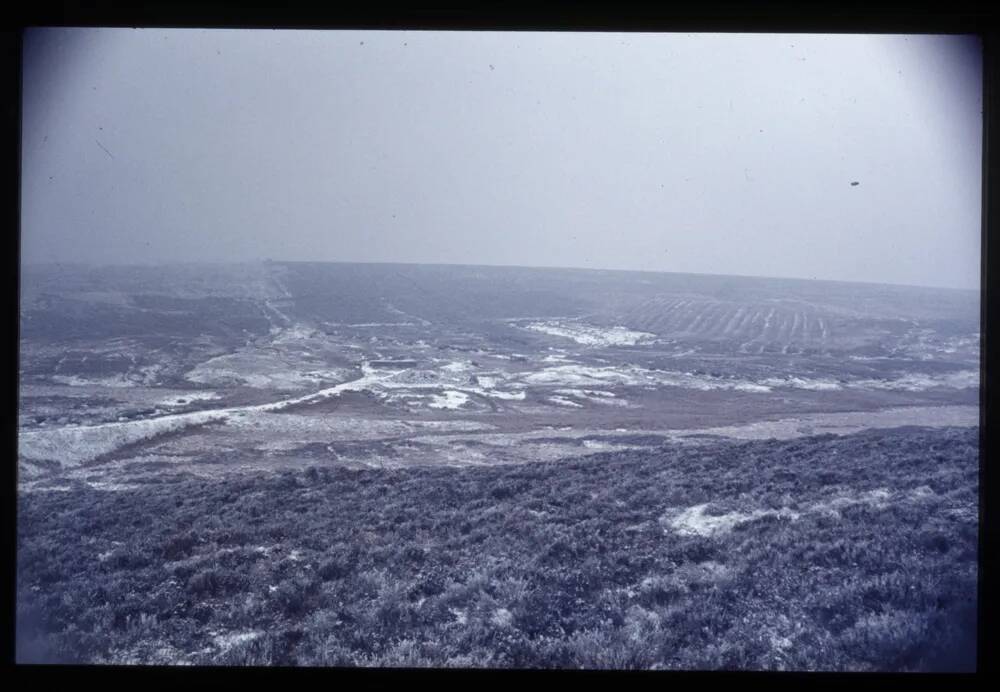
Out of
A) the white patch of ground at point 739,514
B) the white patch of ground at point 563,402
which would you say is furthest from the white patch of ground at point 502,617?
the white patch of ground at point 563,402

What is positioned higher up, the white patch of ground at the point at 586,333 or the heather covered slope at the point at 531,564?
the white patch of ground at the point at 586,333

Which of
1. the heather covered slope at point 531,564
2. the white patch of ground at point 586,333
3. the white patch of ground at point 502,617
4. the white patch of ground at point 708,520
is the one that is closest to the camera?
the heather covered slope at point 531,564

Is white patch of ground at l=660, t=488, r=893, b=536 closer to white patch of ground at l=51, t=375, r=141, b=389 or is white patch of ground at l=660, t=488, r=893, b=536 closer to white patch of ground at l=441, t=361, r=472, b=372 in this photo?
white patch of ground at l=441, t=361, r=472, b=372

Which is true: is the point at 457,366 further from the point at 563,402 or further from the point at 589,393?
the point at 589,393

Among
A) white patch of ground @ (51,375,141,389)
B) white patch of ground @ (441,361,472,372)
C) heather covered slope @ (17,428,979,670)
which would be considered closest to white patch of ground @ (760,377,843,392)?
heather covered slope @ (17,428,979,670)

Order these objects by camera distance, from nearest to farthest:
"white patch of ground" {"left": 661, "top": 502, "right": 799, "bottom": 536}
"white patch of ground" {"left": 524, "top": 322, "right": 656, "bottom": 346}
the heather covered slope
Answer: the heather covered slope, "white patch of ground" {"left": 661, "top": 502, "right": 799, "bottom": 536}, "white patch of ground" {"left": 524, "top": 322, "right": 656, "bottom": 346}

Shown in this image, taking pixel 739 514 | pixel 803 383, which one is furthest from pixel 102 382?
pixel 803 383

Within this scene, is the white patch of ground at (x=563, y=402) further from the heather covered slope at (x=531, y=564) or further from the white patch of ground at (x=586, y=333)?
the heather covered slope at (x=531, y=564)

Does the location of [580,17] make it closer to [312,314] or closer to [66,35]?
[66,35]
